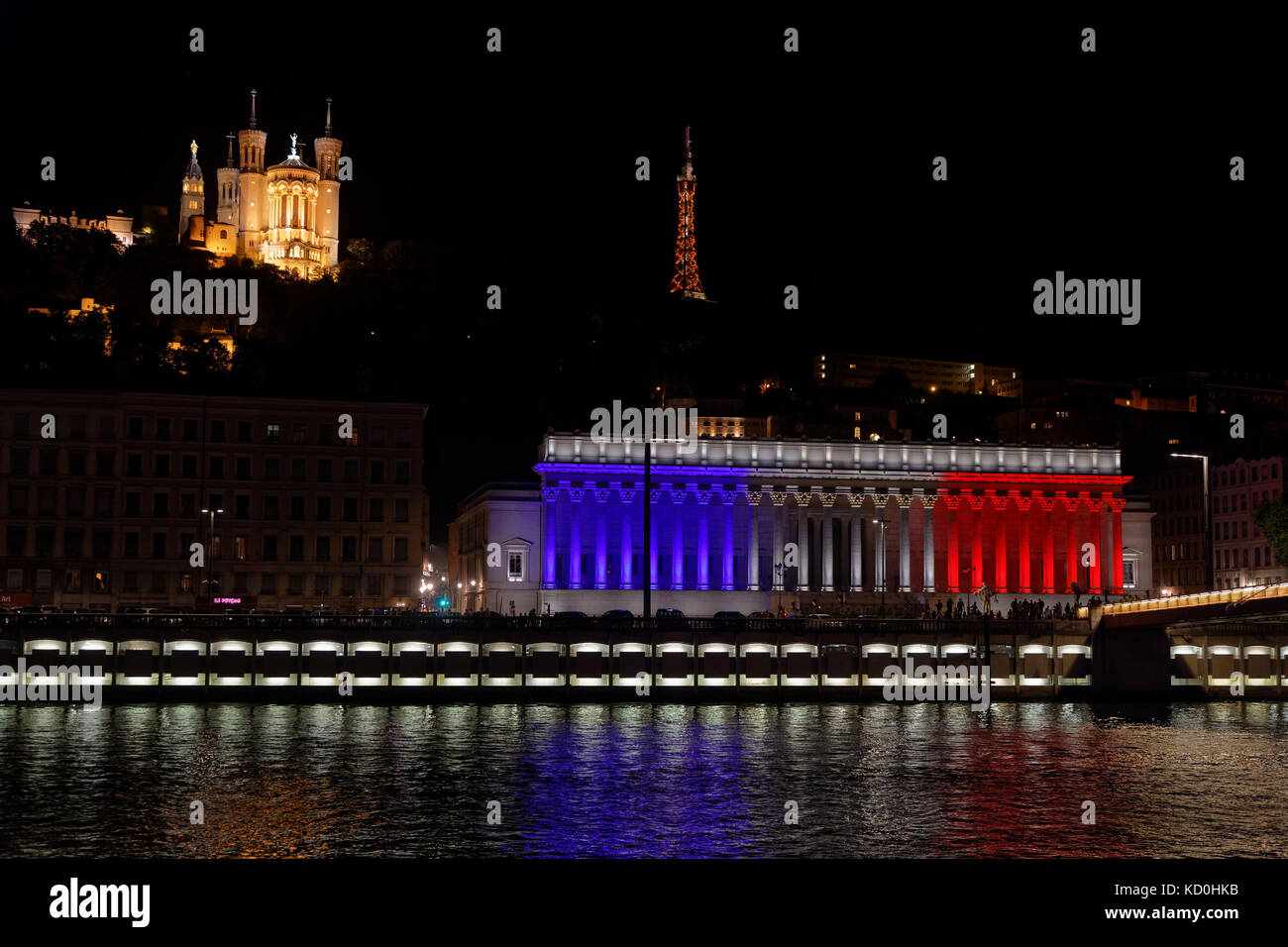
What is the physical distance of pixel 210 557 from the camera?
106688mm

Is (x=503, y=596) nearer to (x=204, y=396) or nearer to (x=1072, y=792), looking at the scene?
(x=204, y=396)

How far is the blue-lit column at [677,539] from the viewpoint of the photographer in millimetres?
127250

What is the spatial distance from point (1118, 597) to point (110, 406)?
8662 centimetres

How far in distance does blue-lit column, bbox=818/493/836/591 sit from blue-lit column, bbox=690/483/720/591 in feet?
33.3

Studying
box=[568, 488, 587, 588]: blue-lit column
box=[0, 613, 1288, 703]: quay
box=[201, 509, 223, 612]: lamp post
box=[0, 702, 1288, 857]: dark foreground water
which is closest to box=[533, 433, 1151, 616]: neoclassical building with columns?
box=[568, 488, 587, 588]: blue-lit column

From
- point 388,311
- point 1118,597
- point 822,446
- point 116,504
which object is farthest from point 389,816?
point 388,311

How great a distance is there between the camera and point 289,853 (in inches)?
1539

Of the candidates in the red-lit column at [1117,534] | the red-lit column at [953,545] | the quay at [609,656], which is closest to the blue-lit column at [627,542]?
the red-lit column at [953,545]

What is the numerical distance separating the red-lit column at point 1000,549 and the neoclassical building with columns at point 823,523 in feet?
0.46

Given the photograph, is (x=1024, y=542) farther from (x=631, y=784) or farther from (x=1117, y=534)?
(x=631, y=784)

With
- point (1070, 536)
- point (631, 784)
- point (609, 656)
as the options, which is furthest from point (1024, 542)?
point (631, 784)

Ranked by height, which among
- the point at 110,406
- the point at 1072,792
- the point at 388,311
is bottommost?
the point at 1072,792

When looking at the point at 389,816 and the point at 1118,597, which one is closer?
the point at 389,816

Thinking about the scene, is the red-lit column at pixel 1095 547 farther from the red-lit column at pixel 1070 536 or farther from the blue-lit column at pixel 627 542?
the blue-lit column at pixel 627 542
